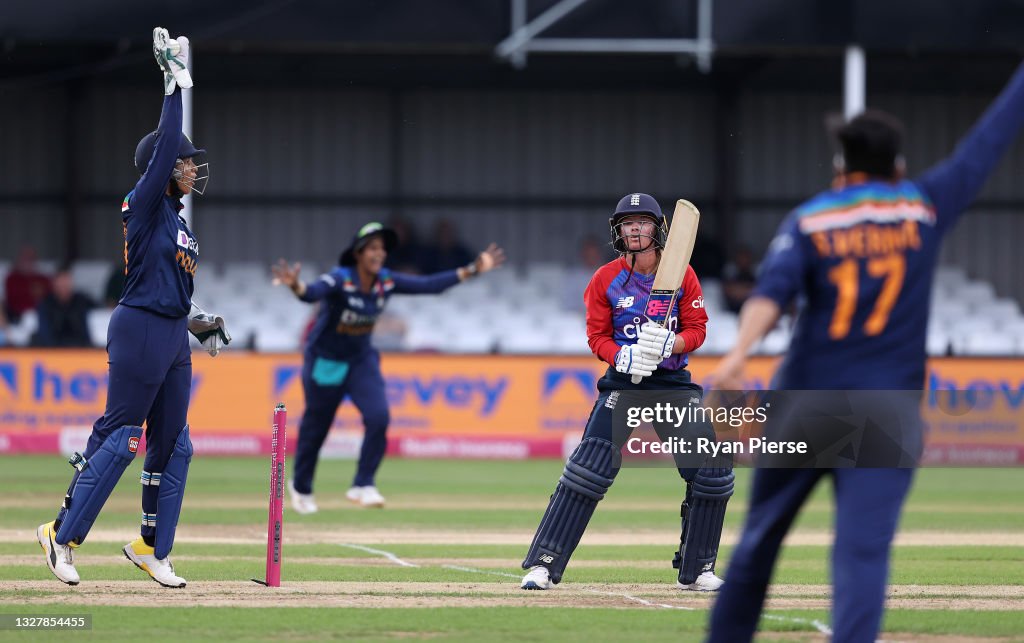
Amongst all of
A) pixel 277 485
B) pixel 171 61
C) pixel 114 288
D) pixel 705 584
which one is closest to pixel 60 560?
pixel 277 485

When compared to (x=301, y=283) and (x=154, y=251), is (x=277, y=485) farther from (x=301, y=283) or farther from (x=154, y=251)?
(x=301, y=283)

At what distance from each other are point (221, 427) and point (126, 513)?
656cm

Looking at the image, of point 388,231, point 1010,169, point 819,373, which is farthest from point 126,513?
point 1010,169

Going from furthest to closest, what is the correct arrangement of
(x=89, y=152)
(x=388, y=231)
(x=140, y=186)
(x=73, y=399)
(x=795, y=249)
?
1. (x=89, y=152)
2. (x=73, y=399)
3. (x=388, y=231)
4. (x=140, y=186)
5. (x=795, y=249)

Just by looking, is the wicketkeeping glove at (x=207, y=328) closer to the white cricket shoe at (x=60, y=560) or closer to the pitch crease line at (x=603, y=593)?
the white cricket shoe at (x=60, y=560)

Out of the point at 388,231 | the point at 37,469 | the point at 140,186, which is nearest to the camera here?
the point at 140,186

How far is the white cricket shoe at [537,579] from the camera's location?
340 inches

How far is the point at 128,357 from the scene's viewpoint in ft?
27.0

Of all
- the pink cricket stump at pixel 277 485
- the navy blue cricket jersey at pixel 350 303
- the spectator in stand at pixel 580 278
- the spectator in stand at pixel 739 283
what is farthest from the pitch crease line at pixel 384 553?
the spectator in stand at pixel 739 283

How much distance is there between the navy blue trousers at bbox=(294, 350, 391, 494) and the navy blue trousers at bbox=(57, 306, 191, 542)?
17.1 ft

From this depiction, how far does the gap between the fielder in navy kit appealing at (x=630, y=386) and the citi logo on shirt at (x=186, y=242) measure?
2162 millimetres

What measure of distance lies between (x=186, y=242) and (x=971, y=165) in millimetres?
4345

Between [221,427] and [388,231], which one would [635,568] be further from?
[221,427]

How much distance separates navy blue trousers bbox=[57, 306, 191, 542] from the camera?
8.27m
